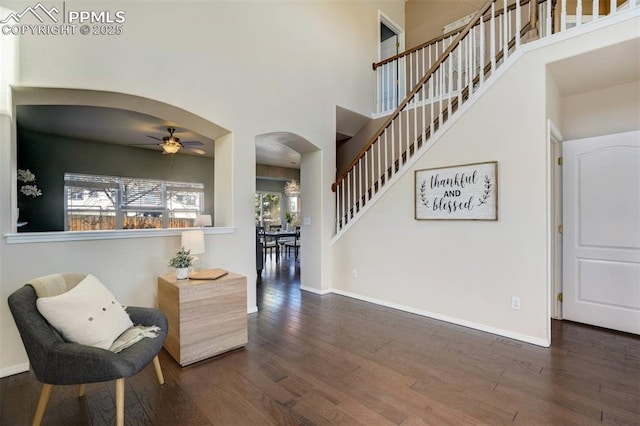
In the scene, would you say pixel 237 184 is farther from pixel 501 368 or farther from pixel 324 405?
pixel 501 368

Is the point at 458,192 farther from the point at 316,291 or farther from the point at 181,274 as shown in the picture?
the point at 181,274

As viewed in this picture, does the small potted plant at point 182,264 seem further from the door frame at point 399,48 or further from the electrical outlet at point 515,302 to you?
the door frame at point 399,48

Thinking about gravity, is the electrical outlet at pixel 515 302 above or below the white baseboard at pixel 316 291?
above

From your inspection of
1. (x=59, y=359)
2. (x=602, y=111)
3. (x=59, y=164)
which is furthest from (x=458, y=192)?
(x=59, y=164)

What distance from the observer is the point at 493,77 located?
129 inches

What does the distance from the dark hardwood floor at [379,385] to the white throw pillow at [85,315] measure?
549mm

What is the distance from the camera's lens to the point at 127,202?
23.2ft

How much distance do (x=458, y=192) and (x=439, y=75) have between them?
1997 mm

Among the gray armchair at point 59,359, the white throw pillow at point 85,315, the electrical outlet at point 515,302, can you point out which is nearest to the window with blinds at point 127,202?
the white throw pillow at point 85,315

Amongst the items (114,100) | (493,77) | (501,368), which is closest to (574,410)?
(501,368)

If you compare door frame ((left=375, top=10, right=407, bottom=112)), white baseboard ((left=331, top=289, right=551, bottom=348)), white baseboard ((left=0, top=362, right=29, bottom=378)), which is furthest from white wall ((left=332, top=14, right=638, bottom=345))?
white baseboard ((left=0, top=362, right=29, bottom=378))

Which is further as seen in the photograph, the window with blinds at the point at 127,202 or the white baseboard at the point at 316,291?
the window with blinds at the point at 127,202

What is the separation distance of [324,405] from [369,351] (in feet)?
2.98

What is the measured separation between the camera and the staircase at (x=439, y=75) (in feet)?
10.8
